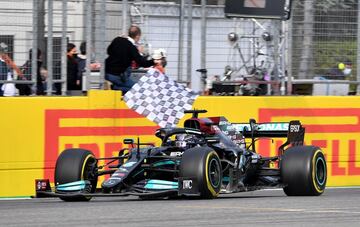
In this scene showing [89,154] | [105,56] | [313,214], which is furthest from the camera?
[105,56]

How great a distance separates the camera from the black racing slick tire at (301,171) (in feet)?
34.1

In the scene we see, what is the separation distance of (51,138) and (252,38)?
358 cm

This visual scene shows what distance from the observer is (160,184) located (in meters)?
9.63

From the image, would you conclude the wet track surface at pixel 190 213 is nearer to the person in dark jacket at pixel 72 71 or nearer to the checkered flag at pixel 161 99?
the checkered flag at pixel 161 99

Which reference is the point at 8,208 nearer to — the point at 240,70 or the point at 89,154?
the point at 89,154

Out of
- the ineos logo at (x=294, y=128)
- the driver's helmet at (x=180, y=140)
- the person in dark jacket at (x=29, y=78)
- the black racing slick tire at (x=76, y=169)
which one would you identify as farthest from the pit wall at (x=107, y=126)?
the driver's helmet at (x=180, y=140)

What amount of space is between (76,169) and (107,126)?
8.46 feet

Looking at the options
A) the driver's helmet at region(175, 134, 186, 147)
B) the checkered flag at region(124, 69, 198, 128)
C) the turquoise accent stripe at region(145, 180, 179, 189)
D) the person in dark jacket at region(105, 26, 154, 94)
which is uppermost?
the person in dark jacket at region(105, 26, 154, 94)

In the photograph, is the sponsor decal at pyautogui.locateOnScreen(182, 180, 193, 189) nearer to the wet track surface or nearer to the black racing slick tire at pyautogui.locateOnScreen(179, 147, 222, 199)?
the black racing slick tire at pyautogui.locateOnScreen(179, 147, 222, 199)

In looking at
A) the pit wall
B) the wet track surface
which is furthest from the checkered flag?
the wet track surface

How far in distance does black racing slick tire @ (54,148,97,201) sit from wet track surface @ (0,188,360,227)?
0.26 m

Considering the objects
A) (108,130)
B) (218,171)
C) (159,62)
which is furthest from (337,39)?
(218,171)

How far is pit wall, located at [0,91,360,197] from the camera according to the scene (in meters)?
11.9

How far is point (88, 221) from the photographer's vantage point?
7.51 metres
